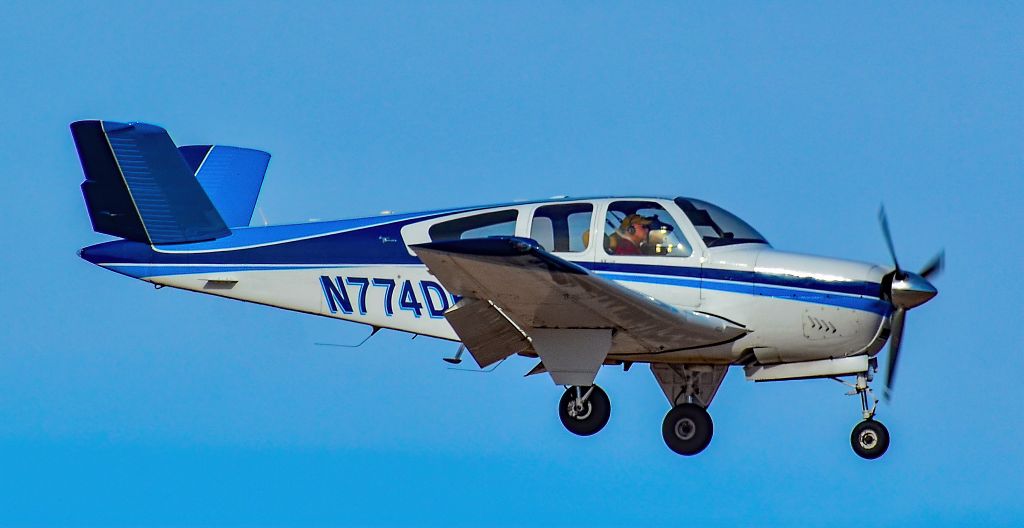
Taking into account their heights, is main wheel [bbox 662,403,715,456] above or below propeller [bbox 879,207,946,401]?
below

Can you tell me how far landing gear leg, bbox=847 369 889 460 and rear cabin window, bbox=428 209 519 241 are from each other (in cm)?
427

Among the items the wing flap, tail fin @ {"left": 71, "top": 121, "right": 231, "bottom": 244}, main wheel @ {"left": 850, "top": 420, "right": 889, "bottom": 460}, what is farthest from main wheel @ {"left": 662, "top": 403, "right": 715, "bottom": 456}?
tail fin @ {"left": 71, "top": 121, "right": 231, "bottom": 244}

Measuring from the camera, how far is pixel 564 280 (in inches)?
643

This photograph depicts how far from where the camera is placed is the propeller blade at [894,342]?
1777cm

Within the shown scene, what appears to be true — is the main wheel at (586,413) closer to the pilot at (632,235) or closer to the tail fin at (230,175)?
the pilot at (632,235)

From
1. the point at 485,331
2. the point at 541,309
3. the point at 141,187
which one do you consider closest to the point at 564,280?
the point at 541,309

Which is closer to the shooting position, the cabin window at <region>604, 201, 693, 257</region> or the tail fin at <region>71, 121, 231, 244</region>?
the cabin window at <region>604, 201, 693, 257</region>

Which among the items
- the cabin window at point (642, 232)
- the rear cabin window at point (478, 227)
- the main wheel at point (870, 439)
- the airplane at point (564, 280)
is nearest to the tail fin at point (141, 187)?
the airplane at point (564, 280)

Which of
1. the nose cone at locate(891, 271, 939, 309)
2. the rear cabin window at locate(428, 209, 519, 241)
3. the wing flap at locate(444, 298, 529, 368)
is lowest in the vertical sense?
the wing flap at locate(444, 298, 529, 368)

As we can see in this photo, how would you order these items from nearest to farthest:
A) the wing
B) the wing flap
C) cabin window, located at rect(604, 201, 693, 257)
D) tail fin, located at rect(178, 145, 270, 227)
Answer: the wing
the wing flap
cabin window, located at rect(604, 201, 693, 257)
tail fin, located at rect(178, 145, 270, 227)

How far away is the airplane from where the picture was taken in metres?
17.3

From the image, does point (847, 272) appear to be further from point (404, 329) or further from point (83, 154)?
point (83, 154)

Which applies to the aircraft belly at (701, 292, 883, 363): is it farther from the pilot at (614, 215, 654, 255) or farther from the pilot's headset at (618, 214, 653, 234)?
the pilot's headset at (618, 214, 653, 234)

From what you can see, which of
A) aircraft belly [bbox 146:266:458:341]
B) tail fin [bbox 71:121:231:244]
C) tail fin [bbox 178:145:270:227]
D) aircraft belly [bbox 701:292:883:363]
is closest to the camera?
aircraft belly [bbox 701:292:883:363]
